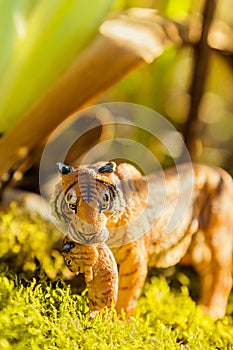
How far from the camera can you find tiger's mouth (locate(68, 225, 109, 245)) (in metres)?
0.57

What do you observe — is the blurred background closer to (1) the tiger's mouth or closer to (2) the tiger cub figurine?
(2) the tiger cub figurine

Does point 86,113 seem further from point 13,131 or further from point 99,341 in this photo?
point 99,341

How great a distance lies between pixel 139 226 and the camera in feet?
2.15

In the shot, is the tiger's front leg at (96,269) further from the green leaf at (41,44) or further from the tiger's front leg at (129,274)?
the green leaf at (41,44)

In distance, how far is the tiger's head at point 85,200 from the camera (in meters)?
0.56

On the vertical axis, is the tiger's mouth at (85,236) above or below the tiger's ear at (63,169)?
below

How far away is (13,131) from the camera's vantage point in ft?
2.64

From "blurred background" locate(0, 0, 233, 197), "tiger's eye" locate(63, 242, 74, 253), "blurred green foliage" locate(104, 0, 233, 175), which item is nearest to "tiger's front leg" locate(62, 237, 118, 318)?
"tiger's eye" locate(63, 242, 74, 253)

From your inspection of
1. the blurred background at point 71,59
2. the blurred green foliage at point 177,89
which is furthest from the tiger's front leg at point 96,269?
the blurred green foliage at point 177,89

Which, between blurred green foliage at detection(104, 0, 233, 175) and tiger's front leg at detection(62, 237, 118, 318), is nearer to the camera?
tiger's front leg at detection(62, 237, 118, 318)

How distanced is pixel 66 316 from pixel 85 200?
0.09 metres

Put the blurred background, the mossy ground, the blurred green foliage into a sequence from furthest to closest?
1. the blurred green foliage
2. the blurred background
3. the mossy ground

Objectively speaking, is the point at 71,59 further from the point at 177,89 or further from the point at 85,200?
the point at 177,89

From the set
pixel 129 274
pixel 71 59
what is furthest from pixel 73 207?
pixel 71 59
